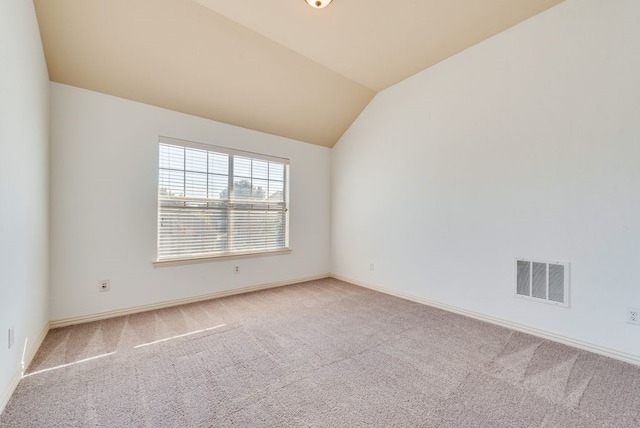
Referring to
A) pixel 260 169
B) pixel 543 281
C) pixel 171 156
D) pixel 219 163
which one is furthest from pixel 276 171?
pixel 543 281

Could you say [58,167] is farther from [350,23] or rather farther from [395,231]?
[395,231]

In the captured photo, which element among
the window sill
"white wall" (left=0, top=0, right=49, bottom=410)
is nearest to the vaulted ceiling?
"white wall" (left=0, top=0, right=49, bottom=410)

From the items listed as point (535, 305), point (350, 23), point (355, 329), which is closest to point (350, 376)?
point (355, 329)

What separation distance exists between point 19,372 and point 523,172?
4249 mm

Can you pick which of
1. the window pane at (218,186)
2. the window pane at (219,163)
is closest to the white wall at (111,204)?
the window pane at (219,163)

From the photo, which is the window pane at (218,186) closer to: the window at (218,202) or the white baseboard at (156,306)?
the window at (218,202)

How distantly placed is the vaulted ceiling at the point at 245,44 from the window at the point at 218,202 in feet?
1.89

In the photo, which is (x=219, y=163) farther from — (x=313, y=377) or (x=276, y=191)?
(x=313, y=377)

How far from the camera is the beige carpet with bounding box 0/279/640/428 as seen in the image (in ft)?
4.86

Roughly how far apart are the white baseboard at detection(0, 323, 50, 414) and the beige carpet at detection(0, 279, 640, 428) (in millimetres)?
43

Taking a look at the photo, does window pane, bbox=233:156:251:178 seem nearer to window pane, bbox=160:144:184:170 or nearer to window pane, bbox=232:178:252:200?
window pane, bbox=232:178:252:200

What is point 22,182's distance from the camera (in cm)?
181

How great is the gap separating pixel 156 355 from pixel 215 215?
5.81 feet

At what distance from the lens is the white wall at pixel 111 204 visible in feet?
8.42
